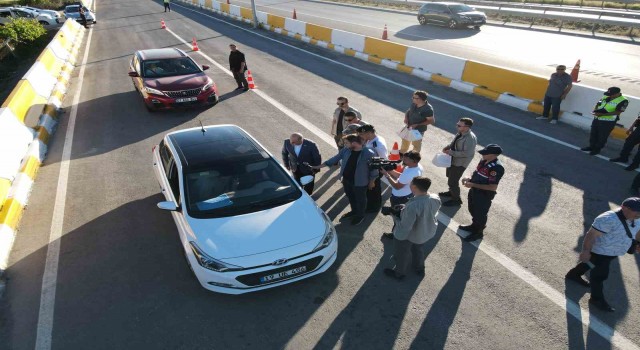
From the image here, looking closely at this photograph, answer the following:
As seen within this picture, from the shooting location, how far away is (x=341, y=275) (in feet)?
16.8

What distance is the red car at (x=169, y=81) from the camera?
10.6 m

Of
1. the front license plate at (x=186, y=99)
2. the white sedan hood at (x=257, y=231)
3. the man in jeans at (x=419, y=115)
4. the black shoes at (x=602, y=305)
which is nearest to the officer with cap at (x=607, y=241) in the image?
the black shoes at (x=602, y=305)

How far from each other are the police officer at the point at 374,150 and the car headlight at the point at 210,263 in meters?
2.74

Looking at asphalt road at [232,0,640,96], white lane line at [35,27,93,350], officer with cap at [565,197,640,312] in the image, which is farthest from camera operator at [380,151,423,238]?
asphalt road at [232,0,640,96]

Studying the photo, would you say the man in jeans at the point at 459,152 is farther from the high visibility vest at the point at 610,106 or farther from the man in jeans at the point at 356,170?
the high visibility vest at the point at 610,106

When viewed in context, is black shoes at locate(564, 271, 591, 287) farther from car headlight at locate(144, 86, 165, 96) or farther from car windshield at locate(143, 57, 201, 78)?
car windshield at locate(143, 57, 201, 78)

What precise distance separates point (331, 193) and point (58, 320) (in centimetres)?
445

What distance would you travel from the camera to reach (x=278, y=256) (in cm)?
447

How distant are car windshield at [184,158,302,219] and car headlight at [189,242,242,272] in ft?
1.61

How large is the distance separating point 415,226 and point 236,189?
7.95 feet

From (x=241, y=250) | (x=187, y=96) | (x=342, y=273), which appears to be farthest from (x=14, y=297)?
(x=187, y=96)

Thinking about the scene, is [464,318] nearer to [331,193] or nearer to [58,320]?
[331,193]

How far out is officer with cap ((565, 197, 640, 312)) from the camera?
407cm

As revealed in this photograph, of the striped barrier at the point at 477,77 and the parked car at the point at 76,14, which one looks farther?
the parked car at the point at 76,14
